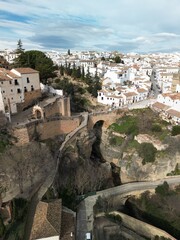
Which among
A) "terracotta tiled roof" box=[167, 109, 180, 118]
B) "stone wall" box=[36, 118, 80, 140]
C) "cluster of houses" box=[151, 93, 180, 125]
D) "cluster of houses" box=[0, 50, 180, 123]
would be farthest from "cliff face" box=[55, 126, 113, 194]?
"terracotta tiled roof" box=[167, 109, 180, 118]

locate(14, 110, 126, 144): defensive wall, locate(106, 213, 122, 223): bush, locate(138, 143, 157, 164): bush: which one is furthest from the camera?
locate(138, 143, 157, 164): bush

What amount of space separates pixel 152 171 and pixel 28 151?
17.7m

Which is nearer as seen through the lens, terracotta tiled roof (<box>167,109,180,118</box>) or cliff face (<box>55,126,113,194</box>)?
Result: cliff face (<box>55,126,113,194</box>)

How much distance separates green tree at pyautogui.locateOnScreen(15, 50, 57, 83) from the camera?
40281 millimetres

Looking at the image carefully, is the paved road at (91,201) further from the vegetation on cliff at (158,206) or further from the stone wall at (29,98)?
the stone wall at (29,98)

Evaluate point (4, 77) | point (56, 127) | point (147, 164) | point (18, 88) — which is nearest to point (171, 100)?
point (147, 164)

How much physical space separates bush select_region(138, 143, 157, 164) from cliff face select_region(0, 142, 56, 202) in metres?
13.6

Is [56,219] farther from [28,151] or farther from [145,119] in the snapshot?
[145,119]

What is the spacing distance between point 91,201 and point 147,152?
39.9 ft

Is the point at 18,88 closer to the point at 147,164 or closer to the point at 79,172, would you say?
the point at 79,172

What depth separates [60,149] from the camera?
27.0 meters

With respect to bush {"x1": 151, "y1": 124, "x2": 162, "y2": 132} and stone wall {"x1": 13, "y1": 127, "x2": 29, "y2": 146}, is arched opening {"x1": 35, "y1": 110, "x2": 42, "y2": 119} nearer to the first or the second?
stone wall {"x1": 13, "y1": 127, "x2": 29, "y2": 146}

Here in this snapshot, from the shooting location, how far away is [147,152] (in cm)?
3086

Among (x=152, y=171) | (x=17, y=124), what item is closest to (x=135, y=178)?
(x=152, y=171)
